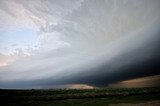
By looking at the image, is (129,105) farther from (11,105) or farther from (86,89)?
(86,89)

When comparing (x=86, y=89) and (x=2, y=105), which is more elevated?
(x=86, y=89)

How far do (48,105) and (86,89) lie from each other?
2951cm

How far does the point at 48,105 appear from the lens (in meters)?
24.0

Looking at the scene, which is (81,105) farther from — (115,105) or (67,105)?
(115,105)

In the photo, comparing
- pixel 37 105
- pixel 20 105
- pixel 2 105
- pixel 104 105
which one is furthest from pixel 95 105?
pixel 2 105

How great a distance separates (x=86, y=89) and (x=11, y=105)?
29.5 m

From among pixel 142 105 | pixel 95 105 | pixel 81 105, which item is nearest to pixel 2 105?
pixel 81 105

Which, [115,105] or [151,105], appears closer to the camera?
[151,105]

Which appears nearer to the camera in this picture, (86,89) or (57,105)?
(57,105)

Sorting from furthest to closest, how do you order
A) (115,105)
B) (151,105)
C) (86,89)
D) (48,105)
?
(86,89) < (48,105) < (115,105) < (151,105)

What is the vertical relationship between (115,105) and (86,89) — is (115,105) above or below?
below

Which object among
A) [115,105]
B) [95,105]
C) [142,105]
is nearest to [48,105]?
[95,105]

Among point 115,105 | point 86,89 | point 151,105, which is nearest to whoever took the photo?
point 151,105

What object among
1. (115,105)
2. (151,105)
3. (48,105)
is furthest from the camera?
(48,105)
